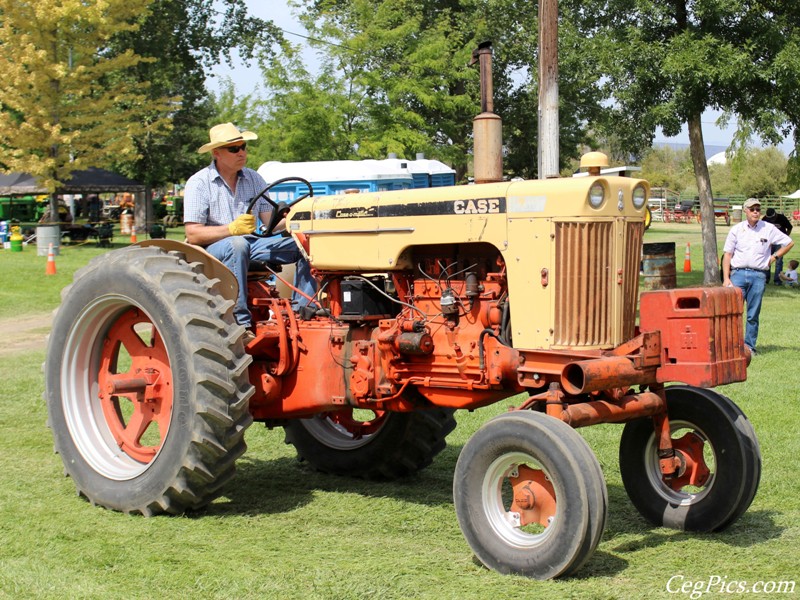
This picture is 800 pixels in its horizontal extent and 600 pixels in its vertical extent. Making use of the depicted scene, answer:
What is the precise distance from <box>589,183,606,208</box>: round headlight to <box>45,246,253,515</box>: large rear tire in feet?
6.64

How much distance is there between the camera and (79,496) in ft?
20.3

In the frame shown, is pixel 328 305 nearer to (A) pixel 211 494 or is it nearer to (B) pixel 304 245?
(B) pixel 304 245

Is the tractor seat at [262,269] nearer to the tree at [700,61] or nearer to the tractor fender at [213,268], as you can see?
the tractor fender at [213,268]

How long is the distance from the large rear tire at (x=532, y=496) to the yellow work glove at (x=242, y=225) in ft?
6.66

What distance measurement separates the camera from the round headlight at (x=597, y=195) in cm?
508

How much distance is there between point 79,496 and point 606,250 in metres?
3.38

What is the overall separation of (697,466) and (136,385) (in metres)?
3.21

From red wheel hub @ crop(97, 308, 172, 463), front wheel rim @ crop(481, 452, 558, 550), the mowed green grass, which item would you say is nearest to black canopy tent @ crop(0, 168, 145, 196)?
the mowed green grass

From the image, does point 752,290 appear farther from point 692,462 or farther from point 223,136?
point 223,136

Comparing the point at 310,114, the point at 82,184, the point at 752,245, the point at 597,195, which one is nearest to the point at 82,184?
the point at 82,184

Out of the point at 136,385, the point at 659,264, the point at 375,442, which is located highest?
the point at 659,264

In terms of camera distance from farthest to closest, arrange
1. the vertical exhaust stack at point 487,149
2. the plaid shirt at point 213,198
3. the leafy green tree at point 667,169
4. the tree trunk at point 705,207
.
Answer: the leafy green tree at point 667,169
the tree trunk at point 705,207
the plaid shirt at point 213,198
the vertical exhaust stack at point 487,149

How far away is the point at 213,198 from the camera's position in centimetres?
653

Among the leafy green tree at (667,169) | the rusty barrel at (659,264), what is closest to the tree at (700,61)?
the rusty barrel at (659,264)
